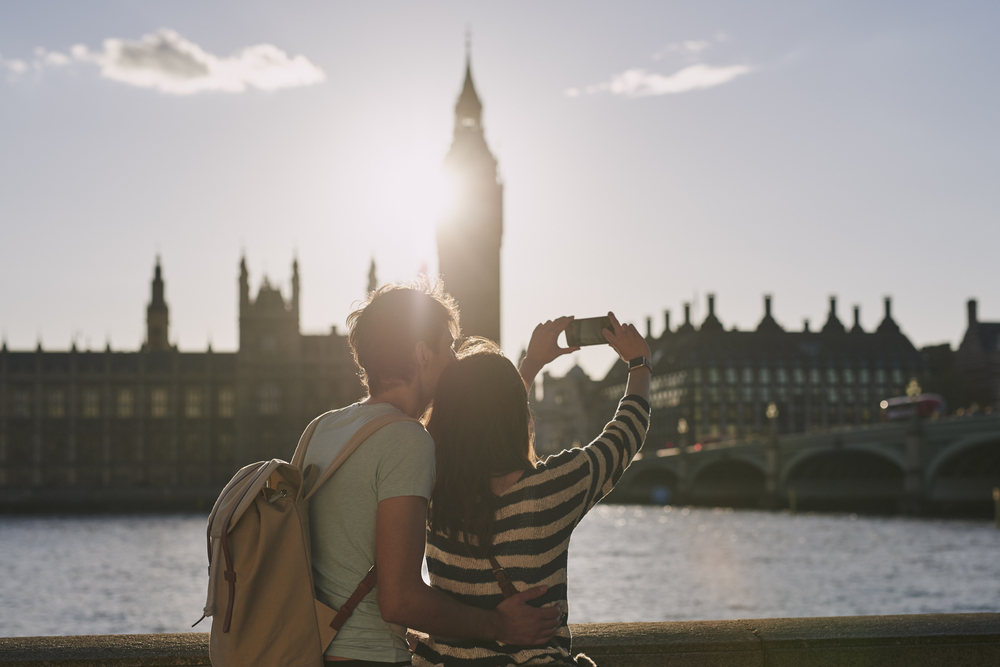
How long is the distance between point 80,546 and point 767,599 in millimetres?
26470

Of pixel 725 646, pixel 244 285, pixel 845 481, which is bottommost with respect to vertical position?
pixel 845 481

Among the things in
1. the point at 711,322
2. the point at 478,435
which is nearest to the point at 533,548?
the point at 478,435

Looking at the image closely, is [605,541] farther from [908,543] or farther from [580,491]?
[580,491]

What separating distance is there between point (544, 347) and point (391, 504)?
907 millimetres

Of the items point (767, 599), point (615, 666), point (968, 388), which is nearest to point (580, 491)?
point (615, 666)

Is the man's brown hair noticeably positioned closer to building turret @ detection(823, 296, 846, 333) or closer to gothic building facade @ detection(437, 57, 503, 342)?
gothic building facade @ detection(437, 57, 503, 342)

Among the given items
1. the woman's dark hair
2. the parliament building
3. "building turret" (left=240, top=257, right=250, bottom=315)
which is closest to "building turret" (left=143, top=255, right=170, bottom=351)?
the parliament building

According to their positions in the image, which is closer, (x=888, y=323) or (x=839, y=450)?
(x=839, y=450)

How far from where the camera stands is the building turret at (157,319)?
9169 centimetres

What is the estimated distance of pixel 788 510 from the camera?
5966 cm

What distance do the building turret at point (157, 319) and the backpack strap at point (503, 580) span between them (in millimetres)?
94293

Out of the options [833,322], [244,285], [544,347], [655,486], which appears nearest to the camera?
[544,347]

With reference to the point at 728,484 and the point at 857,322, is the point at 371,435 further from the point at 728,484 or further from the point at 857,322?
the point at 857,322

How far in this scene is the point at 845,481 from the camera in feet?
217
